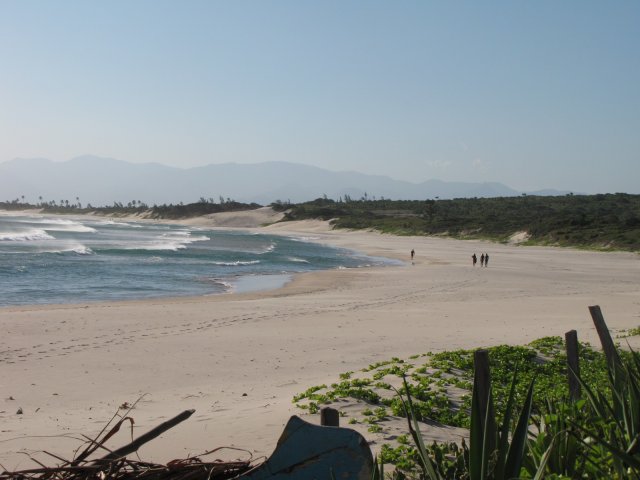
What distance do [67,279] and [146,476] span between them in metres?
27.5

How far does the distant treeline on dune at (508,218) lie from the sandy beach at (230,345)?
28.2 m

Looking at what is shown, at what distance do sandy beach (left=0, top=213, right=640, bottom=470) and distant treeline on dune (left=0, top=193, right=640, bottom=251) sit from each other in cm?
2817

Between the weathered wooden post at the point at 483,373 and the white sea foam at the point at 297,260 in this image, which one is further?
the white sea foam at the point at 297,260

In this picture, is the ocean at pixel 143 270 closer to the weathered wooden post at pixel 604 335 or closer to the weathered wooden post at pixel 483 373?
the weathered wooden post at pixel 604 335

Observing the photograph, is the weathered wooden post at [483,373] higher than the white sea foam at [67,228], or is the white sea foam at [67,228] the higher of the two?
the weathered wooden post at [483,373]

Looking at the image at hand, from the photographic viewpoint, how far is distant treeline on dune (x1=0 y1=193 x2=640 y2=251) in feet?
180

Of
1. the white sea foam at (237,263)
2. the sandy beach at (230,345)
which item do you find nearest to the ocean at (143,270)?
the white sea foam at (237,263)

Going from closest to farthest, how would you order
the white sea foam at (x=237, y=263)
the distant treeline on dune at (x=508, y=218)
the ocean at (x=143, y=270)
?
the ocean at (x=143, y=270)
the white sea foam at (x=237, y=263)
the distant treeline on dune at (x=508, y=218)

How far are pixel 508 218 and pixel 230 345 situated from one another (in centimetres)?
6844

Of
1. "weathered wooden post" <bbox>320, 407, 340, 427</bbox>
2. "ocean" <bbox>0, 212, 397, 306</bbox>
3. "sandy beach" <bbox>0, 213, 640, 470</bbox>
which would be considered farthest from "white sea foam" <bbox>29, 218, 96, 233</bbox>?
"weathered wooden post" <bbox>320, 407, 340, 427</bbox>

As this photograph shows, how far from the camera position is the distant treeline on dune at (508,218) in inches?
2162

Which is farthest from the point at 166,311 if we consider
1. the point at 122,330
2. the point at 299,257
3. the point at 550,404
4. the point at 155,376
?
the point at 299,257

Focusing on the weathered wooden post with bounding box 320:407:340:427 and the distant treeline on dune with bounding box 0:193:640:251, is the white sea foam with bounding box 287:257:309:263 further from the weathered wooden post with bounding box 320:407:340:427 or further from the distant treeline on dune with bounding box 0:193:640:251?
the weathered wooden post with bounding box 320:407:340:427

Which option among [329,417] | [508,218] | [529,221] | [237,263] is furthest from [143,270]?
[508,218]
